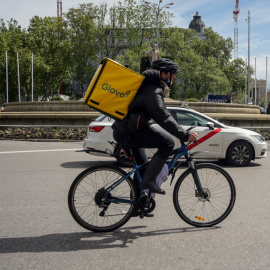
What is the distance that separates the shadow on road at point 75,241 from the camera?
423cm

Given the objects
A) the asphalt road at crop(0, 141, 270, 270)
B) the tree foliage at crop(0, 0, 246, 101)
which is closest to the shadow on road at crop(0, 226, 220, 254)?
the asphalt road at crop(0, 141, 270, 270)

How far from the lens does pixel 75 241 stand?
4457mm

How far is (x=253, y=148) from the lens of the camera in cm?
1086

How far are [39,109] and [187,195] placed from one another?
80.4 ft

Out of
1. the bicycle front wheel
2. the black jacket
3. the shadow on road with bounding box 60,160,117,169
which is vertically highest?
the black jacket

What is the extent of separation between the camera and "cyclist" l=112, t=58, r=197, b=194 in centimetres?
445

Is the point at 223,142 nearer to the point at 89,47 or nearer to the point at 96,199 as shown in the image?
the point at 96,199

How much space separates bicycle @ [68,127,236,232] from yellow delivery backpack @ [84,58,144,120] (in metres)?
0.51

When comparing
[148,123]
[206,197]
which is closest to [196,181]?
[206,197]

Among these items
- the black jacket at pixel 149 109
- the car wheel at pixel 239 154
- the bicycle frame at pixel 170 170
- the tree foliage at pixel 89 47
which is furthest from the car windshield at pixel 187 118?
the tree foliage at pixel 89 47

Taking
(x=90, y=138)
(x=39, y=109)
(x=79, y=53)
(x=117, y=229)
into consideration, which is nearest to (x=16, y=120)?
(x=39, y=109)

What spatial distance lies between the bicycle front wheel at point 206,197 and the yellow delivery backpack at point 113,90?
3.46 ft

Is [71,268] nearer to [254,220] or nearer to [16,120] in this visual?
[254,220]

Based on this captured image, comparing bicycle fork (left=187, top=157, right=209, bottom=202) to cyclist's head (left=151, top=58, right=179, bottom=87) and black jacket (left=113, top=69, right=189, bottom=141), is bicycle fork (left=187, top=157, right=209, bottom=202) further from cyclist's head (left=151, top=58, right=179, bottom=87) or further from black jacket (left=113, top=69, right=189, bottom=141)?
cyclist's head (left=151, top=58, right=179, bottom=87)
